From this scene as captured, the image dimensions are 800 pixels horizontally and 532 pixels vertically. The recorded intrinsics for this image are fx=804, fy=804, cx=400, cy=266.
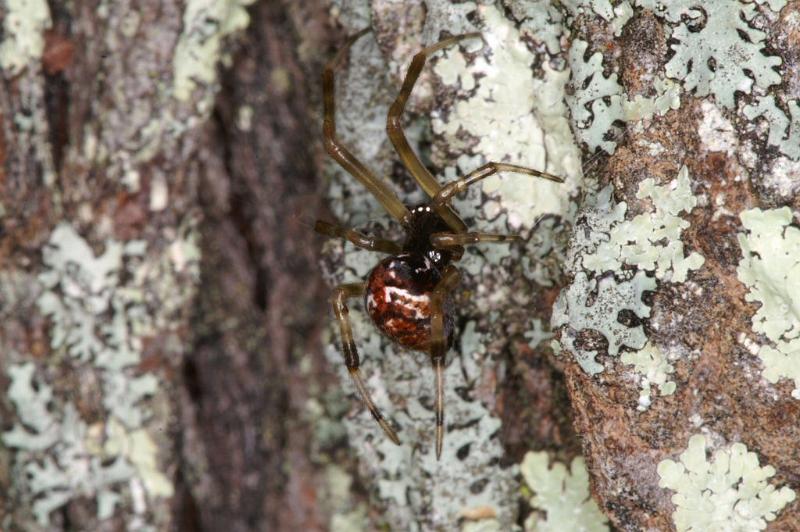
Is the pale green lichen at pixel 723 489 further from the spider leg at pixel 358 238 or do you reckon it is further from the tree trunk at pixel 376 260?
the spider leg at pixel 358 238

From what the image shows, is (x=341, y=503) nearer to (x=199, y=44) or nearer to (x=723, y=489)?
(x=723, y=489)

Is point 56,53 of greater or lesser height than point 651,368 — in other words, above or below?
above

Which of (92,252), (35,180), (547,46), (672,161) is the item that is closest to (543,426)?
(672,161)

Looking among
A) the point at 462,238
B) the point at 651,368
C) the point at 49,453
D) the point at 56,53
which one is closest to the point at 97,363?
the point at 49,453

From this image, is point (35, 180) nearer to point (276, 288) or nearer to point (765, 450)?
A: point (276, 288)

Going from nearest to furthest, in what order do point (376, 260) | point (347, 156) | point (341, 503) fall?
point (347, 156) < point (376, 260) < point (341, 503)

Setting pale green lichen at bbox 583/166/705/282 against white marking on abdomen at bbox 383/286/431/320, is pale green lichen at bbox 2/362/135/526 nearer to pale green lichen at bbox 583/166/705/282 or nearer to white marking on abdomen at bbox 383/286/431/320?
white marking on abdomen at bbox 383/286/431/320

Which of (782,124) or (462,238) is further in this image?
(462,238)
